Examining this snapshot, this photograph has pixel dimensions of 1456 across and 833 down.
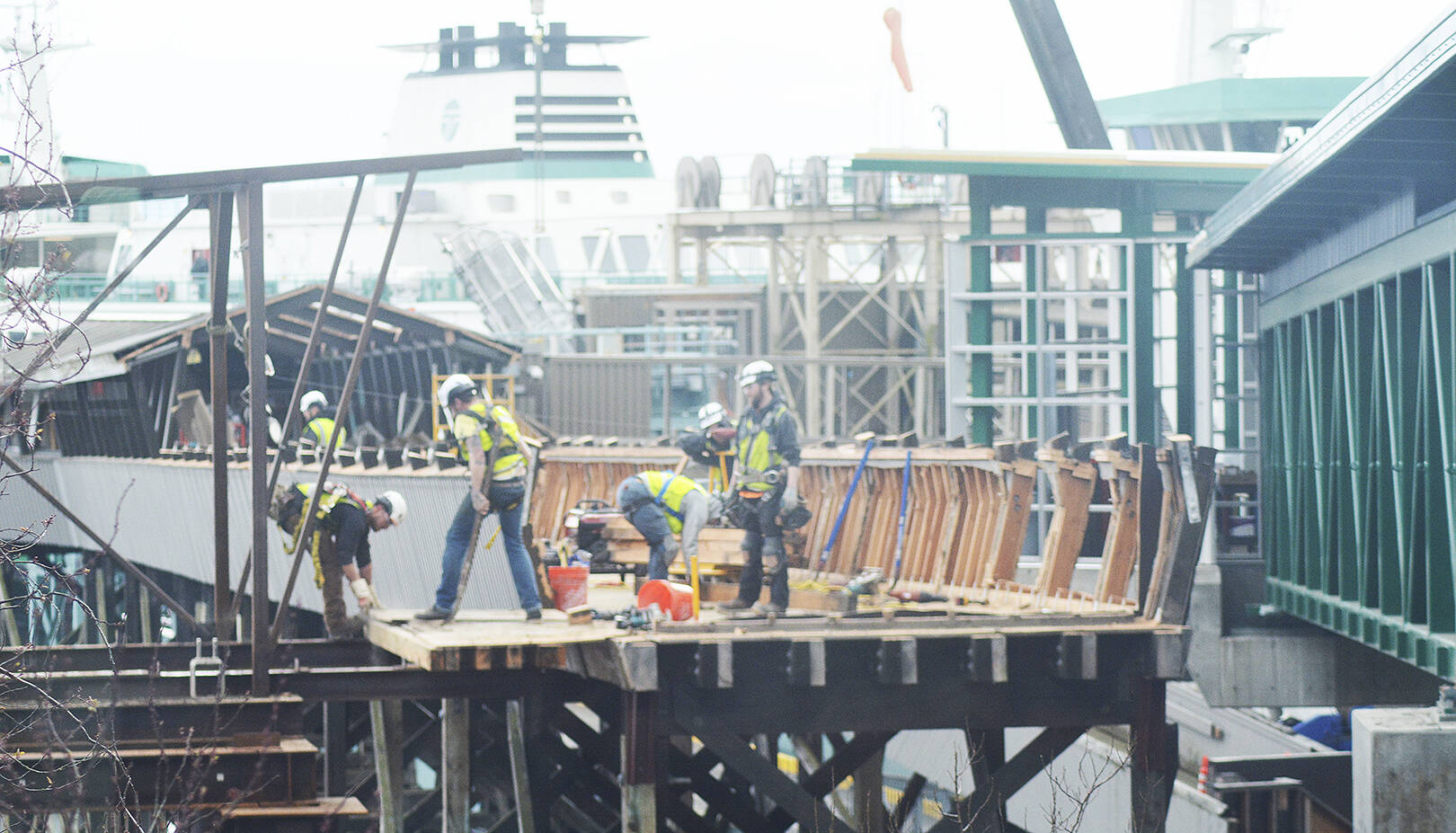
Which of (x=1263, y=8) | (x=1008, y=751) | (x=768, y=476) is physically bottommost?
(x=1008, y=751)

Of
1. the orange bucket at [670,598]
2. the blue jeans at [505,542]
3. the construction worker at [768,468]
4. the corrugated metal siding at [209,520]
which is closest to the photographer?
the orange bucket at [670,598]

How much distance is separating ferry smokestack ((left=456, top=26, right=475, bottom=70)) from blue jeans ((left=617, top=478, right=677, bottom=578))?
62.6 meters

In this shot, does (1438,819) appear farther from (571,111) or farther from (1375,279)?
(571,111)

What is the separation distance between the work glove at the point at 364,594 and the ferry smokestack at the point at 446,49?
6239 cm

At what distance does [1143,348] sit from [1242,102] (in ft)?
69.5

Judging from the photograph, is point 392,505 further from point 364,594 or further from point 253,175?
point 253,175

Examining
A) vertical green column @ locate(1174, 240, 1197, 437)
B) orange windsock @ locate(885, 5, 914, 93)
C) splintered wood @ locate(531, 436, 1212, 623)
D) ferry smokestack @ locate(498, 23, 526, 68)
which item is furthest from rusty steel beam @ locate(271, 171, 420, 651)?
ferry smokestack @ locate(498, 23, 526, 68)

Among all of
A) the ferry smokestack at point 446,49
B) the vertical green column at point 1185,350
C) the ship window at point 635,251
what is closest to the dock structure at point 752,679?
the vertical green column at point 1185,350

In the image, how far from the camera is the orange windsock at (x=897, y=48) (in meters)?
33.8

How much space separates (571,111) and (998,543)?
63.2m

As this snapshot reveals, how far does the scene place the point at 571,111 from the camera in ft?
252

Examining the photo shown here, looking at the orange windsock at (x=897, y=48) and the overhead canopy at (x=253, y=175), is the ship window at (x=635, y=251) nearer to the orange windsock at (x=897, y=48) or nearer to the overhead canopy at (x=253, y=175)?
the orange windsock at (x=897, y=48)

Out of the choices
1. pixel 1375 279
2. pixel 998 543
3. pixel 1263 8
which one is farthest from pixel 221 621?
pixel 1263 8

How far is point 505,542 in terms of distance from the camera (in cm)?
1414
